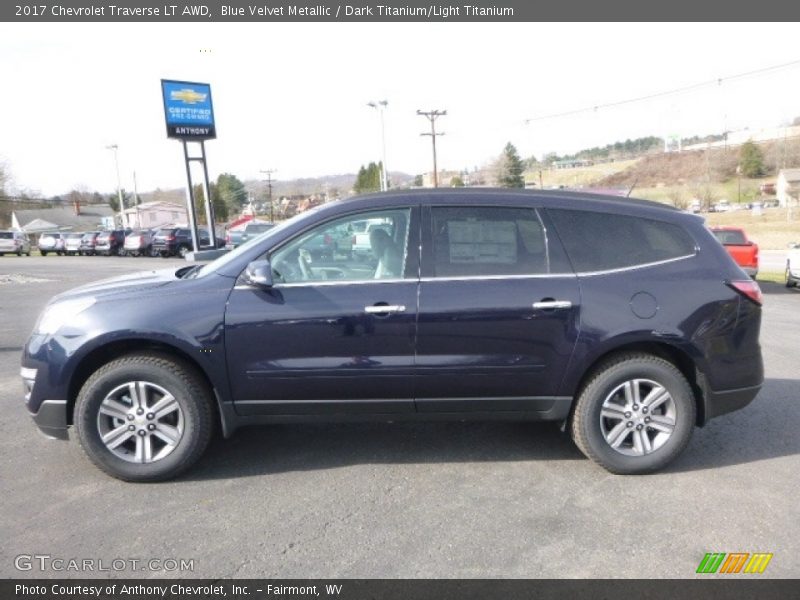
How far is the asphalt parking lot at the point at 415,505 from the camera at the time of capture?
2877 millimetres

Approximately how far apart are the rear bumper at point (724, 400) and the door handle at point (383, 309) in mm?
2086

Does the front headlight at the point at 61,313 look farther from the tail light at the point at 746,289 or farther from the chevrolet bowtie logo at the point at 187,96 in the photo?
the chevrolet bowtie logo at the point at 187,96

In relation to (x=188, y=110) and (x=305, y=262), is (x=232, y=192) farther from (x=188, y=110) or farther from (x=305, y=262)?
(x=305, y=262)

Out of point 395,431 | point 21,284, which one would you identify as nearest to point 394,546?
point 395,431

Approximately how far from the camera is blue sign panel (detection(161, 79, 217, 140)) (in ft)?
62.6

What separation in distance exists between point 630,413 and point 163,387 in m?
2.96

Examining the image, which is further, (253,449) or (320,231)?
(253,449)

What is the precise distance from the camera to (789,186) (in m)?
66.6

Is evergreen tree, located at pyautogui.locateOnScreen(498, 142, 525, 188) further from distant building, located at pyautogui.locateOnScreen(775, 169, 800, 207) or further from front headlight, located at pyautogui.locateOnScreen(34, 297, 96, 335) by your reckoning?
front headlight, located at pyautogui.locateOnScreen(34, 297, 96, 335)

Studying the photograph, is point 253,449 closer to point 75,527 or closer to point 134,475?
point 134,475

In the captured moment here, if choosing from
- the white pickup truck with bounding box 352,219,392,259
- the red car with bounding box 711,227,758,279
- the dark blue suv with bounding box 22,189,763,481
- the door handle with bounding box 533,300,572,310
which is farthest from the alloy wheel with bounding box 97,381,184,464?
the red car with bounding box 711,227,758,279

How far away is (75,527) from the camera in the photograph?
3.17 metres

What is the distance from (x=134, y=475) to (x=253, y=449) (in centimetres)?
83

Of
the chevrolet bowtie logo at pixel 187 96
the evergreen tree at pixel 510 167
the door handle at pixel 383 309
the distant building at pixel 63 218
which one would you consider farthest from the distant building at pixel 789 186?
the distant building at pixel 63 218
